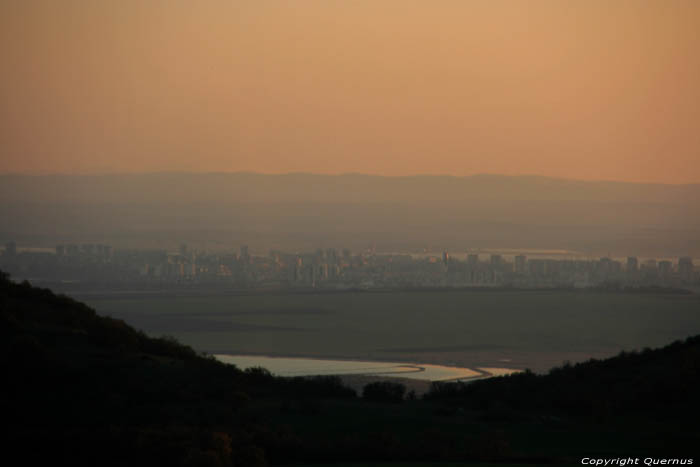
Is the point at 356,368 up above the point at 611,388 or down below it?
below

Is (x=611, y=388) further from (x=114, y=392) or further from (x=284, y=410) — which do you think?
(x=114, y=392)

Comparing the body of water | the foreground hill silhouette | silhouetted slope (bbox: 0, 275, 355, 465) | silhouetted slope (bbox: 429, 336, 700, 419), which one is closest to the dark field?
the body of water

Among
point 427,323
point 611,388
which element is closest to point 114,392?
point 611,388

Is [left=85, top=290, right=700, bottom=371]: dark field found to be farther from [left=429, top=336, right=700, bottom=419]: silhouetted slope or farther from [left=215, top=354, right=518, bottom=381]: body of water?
[left=429, top=336, right=700, bottom=419]: silhouetted slope

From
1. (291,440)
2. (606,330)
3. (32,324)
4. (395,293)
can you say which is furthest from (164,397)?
(395,293)

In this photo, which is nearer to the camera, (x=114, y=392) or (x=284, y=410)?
(x=284, y=410)

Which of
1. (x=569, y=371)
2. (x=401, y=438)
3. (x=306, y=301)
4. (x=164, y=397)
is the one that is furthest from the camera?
(x=306, y=301)

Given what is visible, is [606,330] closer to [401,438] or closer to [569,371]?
[569,371]
